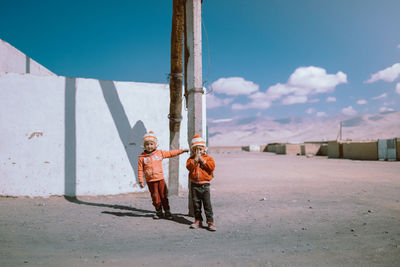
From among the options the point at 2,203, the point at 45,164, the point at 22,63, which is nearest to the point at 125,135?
the point at 45,164

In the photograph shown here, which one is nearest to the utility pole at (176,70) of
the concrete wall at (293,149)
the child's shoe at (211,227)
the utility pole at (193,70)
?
the utility pole at (193,70)

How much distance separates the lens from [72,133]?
627cm

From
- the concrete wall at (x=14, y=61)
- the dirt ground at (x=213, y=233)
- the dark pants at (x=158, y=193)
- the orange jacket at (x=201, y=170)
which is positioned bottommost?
the dirt ground at (x=213, y=233)

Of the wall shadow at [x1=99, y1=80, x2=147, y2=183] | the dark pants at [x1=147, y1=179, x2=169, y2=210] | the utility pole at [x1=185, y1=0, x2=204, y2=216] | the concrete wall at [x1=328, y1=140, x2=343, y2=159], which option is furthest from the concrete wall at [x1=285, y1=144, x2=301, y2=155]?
the dark pants at [x1=147, y1=179, x2=169, y2=210]

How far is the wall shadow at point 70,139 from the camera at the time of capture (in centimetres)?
617

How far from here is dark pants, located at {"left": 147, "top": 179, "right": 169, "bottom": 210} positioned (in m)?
4.35

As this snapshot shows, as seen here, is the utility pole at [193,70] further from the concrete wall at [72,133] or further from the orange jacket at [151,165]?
the concrete wall at [72,133]

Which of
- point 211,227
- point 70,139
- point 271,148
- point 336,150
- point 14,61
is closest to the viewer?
point 211,227

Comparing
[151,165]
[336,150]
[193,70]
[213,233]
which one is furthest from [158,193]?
[336,150]

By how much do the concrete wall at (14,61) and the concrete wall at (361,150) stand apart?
73.9 feet

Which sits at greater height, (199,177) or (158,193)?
(199,177)

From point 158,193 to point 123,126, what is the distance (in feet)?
9.62

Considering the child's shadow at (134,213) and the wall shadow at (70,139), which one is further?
the wall shadow at (70,139)

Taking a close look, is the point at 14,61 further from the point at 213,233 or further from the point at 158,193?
the point at 213,233
